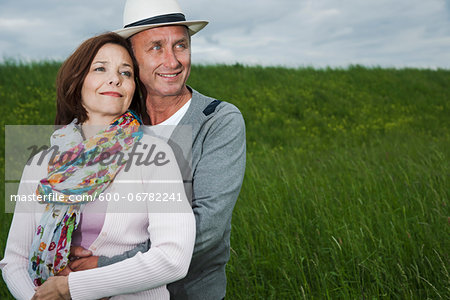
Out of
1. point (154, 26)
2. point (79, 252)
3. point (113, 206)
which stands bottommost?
point (79, 252)

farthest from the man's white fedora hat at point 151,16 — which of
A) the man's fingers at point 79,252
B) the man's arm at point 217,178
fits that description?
the man's fingers at point 79,252

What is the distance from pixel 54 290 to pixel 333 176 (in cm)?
497

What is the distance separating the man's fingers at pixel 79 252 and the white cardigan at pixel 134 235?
0.07 ft

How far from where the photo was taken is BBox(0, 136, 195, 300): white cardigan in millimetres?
1472

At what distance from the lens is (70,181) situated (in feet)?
5.58

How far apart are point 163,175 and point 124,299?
1.82ft

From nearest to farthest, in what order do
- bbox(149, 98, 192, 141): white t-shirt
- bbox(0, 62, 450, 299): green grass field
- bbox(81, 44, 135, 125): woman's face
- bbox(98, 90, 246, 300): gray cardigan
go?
bbox(81, 44, 135, 125): woman's face
bbox(98, 90, 246, 300): gray cardigan
bbox(149, 98, 192, 141): white t-shirt
bbox(0, 62, 450, 299): green grass field

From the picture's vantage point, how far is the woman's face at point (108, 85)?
1.73 metres

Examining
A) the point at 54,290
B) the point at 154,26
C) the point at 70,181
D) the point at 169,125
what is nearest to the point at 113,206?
the point at 70,181

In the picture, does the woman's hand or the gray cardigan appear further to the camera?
the gray cardigan

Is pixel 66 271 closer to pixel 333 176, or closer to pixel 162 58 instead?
pixel 162 58

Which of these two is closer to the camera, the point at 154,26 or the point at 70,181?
the point at 70,181

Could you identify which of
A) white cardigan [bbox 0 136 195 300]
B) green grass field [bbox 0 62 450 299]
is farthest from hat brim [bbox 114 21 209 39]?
green grass field [bbox 0 62 450 299]

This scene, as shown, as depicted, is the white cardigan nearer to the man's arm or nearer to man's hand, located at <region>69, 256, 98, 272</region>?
man's hand, located at <region>69, 256, 98, 272</region>
